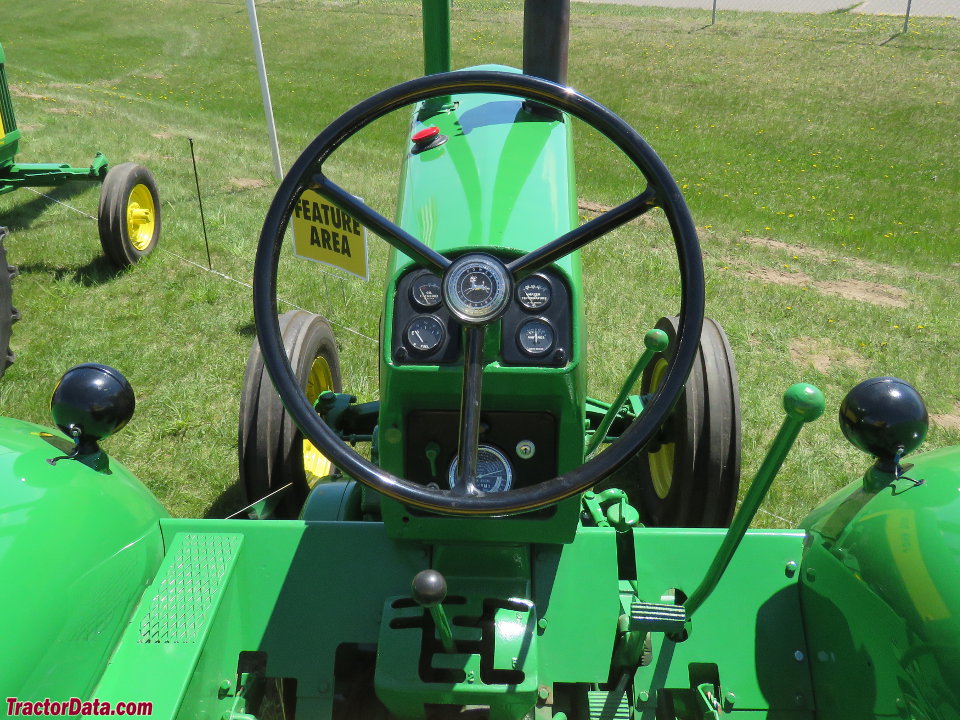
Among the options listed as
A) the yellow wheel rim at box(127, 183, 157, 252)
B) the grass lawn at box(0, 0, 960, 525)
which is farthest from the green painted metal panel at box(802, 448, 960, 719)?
the yellow wheel rim at box(127, 183, 157, 252)

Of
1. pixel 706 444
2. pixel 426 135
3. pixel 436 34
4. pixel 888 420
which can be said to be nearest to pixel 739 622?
pixel 888 420

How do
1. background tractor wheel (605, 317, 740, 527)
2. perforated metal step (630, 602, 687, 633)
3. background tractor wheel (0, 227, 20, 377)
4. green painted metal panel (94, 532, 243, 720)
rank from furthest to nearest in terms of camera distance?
background tractor wheel (0, 227, 20, 377)
background tractor wheel (605, 317, 740, 527)
perforated metal step (630, 602, 687, 633)
green painted metal panel (94, 532, 243, 720)

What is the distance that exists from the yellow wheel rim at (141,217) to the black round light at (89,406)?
3.96 m

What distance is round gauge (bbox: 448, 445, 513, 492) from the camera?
1789 mm

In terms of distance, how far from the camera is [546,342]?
5.59ft

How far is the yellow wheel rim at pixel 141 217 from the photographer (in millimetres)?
5578

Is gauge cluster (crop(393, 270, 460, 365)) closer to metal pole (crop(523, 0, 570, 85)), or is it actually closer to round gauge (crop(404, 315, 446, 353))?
round gauge (crop(404, 315, 446, 353))

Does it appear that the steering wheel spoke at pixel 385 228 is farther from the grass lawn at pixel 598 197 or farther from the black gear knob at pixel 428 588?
the grass lawn at pixel 598 197

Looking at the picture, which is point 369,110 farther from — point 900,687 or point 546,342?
point 900,687

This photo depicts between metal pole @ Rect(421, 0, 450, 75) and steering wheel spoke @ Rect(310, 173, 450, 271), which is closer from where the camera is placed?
steering wheel spoke @ Rect(310, 173, 450, 271)

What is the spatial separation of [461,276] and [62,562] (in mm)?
890

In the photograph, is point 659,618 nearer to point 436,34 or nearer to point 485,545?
point 485,545

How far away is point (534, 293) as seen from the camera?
1729mm

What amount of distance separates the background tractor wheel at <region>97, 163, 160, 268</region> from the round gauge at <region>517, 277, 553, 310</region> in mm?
4094
